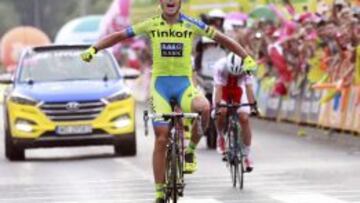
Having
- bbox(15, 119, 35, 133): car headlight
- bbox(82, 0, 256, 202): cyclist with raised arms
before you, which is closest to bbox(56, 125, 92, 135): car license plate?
bbox(15, 119, 35, 133): car headlight

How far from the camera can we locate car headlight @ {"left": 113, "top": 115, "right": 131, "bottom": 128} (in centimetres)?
2116

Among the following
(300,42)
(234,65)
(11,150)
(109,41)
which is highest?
(109,41)

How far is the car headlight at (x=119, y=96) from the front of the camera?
2105 cm

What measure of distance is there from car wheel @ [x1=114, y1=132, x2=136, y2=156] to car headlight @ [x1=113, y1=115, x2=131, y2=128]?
0.55ft

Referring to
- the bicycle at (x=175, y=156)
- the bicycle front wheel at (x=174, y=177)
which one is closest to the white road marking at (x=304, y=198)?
the bicycle at (x=175, y=156)

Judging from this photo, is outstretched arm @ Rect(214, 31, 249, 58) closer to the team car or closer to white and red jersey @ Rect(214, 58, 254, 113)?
white and red jersey @ Rect(214, 58, 254, 113)

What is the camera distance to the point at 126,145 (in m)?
21.4

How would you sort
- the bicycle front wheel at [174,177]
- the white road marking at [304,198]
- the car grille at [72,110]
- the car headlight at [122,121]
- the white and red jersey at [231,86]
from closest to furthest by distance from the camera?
the bicycle front wheel at [174,177] → the white road marking at [304,198] → the white and red jersey at [231,86] → the car grille at [72,110] → the car headlight at [122,121]

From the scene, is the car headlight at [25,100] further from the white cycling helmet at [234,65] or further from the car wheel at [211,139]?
the white cycling helmet at [234,65]

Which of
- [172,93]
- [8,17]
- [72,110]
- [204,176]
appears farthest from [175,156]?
[8,17]

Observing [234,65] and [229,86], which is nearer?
[234,65]

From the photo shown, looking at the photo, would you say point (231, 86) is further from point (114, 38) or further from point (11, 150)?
point (11, 150)

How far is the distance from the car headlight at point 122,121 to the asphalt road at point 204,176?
52 centimetres

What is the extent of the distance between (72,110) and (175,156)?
8.05 m
